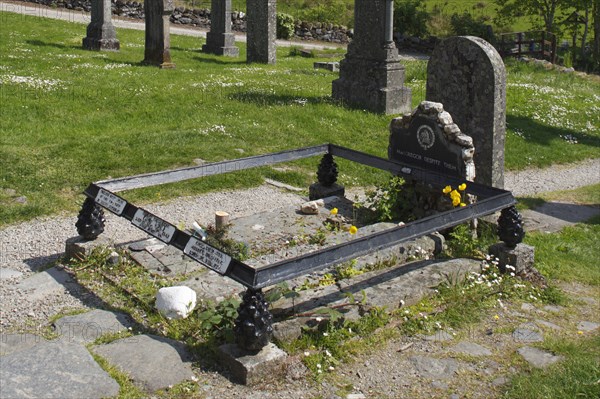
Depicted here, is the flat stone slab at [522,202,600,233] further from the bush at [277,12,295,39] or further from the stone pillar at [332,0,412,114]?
the bush at [277,12,295,39]

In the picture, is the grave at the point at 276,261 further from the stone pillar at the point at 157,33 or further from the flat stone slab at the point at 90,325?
the stone pillar at the point at 157,33

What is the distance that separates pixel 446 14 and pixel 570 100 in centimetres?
2189

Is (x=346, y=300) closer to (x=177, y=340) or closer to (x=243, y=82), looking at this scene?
(x=177, y=340)

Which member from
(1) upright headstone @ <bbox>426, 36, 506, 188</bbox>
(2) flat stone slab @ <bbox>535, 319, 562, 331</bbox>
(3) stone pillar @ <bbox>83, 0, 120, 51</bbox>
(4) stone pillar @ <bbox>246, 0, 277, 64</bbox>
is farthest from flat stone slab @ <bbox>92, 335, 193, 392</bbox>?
(3) stone pillar @ <bbox>83, 0, 120, 51</bbox>

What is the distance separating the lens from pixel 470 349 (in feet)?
20.6

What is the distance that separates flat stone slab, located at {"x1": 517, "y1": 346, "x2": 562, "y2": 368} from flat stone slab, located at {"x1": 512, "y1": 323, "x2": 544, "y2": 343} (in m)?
0.18

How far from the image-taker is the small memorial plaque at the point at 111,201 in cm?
Answer: 718

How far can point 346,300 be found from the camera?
262 inches

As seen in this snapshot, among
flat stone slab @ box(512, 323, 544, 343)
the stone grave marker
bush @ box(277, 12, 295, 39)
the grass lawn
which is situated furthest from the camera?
bush @ box(277, 12, 295, 39)

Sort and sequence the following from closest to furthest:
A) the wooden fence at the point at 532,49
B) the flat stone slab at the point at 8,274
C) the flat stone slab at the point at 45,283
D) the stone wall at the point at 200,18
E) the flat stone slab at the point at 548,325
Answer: the flat stone slab at the point at 548,325 < the flat stone slab at the point at 45,283 < the flat stone slab at the point at 8,274 < the wooden fence at the point at 532,49 < the stone wall at the point at 200,18

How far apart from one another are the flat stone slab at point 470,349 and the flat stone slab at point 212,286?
76.3 inches

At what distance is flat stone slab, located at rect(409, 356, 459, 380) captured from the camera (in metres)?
5.85

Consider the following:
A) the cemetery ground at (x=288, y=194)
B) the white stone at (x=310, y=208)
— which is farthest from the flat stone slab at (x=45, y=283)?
the white stone at (x=310, y=208)

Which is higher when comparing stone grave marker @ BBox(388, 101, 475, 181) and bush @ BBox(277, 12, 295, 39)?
bush @ BBox(277, 12, 295, 39)
